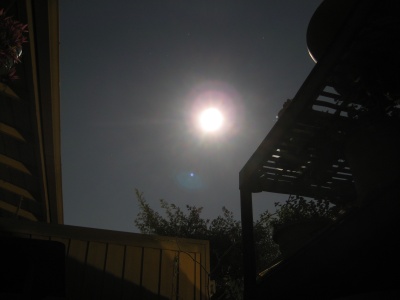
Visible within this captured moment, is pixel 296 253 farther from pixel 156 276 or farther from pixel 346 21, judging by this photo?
pixel 156 276

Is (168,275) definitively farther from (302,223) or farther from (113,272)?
(302,223)

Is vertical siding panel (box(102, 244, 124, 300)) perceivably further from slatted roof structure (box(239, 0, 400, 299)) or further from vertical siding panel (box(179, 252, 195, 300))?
slatted roof structure (box(239, 0, 400, 299))

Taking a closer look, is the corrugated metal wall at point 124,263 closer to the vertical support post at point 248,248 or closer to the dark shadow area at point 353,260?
the vertical support post at point 248,248

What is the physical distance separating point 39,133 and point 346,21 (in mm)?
3780

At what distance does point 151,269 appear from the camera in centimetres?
414

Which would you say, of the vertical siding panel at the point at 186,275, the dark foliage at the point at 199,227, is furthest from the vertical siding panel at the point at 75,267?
the dark foliage at the point at 199,227

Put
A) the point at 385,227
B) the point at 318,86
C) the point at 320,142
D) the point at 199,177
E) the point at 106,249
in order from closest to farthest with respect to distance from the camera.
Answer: the point at 385,227, the point at 318,86, the point at 320,142, the point at 106,249, the point at 199,177

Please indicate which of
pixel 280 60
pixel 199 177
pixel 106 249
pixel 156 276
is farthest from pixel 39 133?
pixel 199 177

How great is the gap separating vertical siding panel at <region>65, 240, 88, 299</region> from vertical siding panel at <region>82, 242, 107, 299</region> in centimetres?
6

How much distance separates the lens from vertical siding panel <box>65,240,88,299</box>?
11.9 feet

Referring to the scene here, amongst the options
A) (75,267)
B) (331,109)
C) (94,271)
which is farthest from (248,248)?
(75,267)

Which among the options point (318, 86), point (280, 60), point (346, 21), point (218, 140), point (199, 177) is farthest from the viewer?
point (199, 177)

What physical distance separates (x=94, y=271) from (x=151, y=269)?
0.72 m

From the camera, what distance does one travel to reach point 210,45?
6066 millimetres
